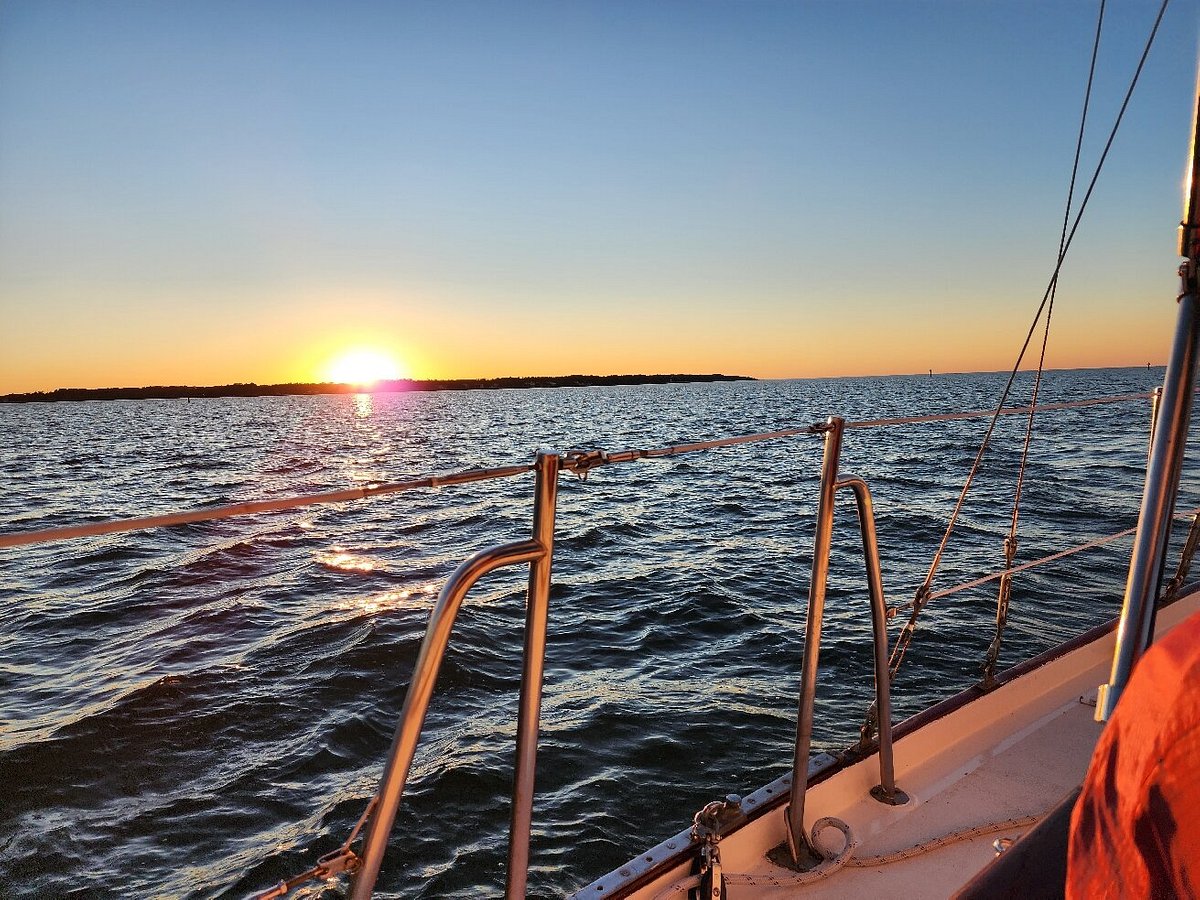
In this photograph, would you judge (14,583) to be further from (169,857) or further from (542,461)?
(542,461)

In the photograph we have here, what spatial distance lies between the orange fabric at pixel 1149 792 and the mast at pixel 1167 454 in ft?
3.42

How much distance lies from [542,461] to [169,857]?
4.43 m

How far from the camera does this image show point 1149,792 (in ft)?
1.77

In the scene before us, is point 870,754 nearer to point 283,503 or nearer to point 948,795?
point 948,795

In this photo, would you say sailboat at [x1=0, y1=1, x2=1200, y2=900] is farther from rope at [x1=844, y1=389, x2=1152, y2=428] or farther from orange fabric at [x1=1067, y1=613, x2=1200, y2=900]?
orange fabric at [x1=1067, y1=613, x2=1200, y2=900]

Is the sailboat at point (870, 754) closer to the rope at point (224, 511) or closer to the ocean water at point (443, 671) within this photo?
the rope at point (224, 511)

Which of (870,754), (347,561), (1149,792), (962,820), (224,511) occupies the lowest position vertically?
(347,561)

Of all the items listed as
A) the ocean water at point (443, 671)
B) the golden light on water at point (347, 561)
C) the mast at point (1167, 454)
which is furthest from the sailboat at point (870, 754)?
the golden light on water at point (347, 561)

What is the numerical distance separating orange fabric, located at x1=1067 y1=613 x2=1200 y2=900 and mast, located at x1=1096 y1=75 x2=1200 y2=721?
41.0 inches

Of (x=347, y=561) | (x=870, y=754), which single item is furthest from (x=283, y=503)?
(x=347, y=561)

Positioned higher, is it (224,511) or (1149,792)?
(224,511)

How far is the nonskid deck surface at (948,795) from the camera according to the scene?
196 cm

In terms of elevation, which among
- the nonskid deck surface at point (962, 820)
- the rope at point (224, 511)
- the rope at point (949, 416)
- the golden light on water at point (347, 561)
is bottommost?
the golden light on water at point (347, 561)

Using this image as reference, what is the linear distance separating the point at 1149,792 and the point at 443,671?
6525mm
